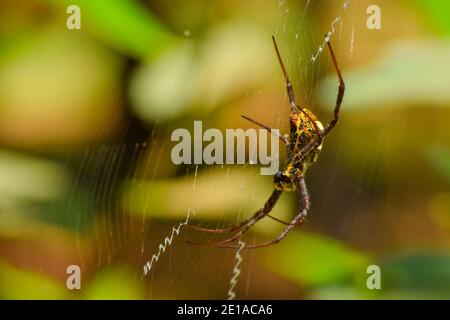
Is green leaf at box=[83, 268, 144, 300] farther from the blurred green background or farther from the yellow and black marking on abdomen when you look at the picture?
the yellow and black marking on abdomen

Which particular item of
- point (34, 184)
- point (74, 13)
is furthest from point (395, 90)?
point (34, 184)

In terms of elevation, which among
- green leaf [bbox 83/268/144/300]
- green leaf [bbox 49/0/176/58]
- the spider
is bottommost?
green leaf [bbox 83/268/144/300]

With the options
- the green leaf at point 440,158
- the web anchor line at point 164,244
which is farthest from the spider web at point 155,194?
the green leaf at point 440,158

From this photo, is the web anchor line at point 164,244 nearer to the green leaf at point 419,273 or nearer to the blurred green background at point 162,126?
the blurred green background at point 162,126

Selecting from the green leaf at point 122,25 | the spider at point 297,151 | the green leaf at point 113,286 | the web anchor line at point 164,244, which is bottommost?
the green leaf at point 113,286

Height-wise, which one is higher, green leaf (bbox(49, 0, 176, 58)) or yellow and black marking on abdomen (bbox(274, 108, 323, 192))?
green leaf (bbox(49, 0, 176, 58))

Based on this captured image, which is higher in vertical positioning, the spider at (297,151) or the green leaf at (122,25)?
the green leaf at (122,25)

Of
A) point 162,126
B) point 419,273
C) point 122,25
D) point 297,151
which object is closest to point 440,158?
point 419,273

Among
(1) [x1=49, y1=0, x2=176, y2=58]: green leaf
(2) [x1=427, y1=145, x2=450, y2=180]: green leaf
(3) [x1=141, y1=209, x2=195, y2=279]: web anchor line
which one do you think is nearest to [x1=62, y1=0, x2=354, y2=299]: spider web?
(3) [x1=141, y1=209, x2=195, y2=279]: web anchor line
